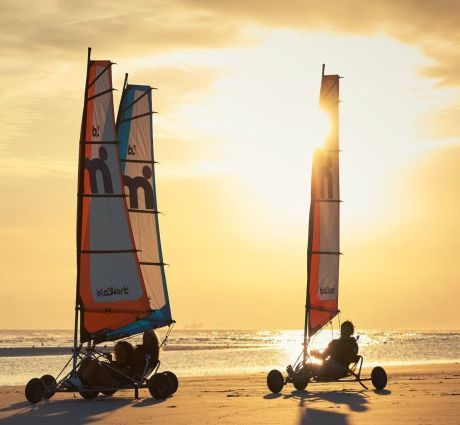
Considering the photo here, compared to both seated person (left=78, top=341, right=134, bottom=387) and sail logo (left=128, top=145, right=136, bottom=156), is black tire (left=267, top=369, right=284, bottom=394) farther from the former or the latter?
sail logo (left=128, top=145, right=136, bottom=156)

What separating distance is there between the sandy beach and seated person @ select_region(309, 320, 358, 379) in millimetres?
439

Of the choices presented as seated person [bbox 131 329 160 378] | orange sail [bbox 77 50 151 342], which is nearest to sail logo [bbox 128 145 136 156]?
orange sail [bbox 77 50 151 342]

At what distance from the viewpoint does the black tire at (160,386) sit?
72.4 ft

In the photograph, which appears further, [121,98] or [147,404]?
[121,98]

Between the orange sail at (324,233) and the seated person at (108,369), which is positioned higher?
the orange sail at (324,233)

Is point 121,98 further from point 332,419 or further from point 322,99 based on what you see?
point 332,419

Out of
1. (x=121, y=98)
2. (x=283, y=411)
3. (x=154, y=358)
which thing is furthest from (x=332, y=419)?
(x=121, y=98)

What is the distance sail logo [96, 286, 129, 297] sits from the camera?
913 inches

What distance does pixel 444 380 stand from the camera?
28875 mm

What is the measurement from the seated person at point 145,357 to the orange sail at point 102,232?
1.11 metres

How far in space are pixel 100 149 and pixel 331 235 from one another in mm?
7491

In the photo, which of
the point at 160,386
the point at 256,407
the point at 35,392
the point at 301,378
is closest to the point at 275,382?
the point at 301,378

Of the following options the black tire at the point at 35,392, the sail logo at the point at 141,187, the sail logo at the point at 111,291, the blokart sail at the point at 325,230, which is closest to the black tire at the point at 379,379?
the blokart sail at the point at 325,230

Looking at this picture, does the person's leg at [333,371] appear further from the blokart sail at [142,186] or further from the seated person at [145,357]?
the blokart sail at [142,186]
